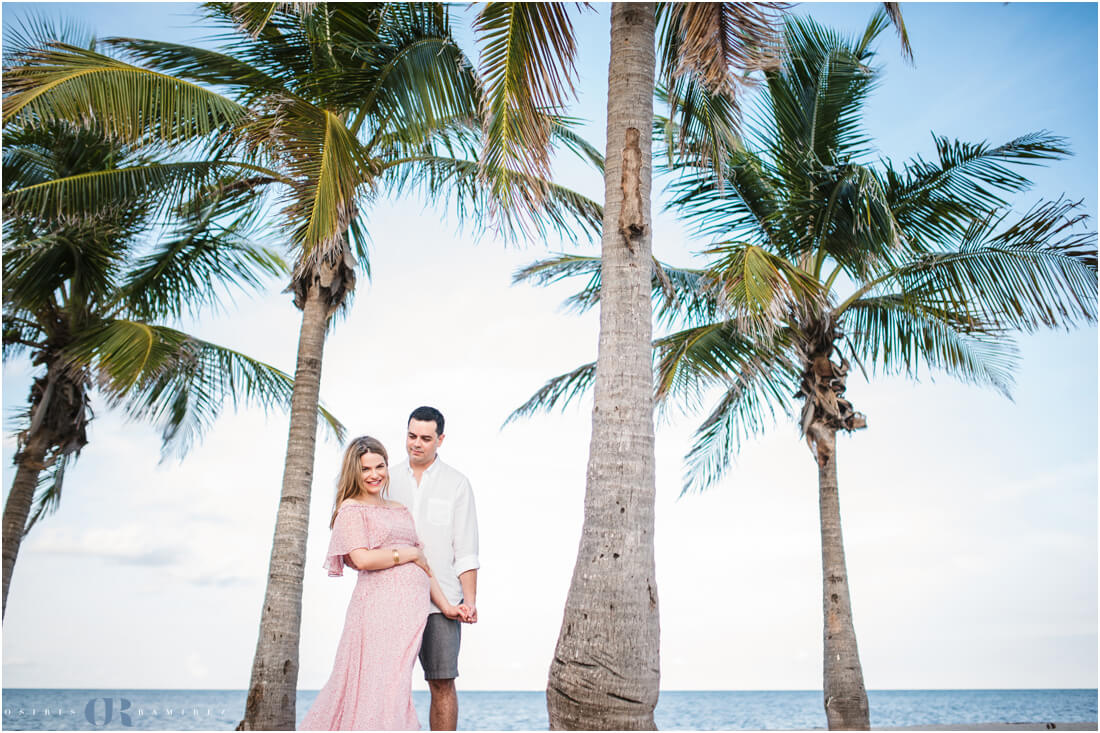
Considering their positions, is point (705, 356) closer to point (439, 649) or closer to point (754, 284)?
point (754, 284)

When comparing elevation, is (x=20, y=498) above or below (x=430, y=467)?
above

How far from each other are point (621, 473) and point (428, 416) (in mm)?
1176

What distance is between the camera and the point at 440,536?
468 centimetres

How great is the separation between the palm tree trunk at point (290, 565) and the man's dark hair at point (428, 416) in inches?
157

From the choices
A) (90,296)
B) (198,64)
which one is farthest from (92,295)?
(198,64)

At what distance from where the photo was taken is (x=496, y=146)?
6359 millimetres

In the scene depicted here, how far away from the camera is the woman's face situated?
438 centimetres

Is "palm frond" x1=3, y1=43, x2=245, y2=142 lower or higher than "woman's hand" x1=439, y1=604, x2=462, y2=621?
higher

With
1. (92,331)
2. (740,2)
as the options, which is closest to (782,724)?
(92,331)

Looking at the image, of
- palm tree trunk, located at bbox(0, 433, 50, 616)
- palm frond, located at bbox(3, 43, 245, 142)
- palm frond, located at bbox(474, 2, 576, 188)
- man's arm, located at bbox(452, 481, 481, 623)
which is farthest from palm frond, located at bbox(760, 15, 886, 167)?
palm tree trunk, located at bbox(0, 433, 50, 616)

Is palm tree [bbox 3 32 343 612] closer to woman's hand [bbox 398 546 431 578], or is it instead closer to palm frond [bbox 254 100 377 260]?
palm frond [bbox 254 100 377 260]

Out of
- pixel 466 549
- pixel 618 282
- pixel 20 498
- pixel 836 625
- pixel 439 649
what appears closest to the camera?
pixel 439 649

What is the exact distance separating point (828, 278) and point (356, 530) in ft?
27.4

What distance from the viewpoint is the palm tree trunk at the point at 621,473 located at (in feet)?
14.9
